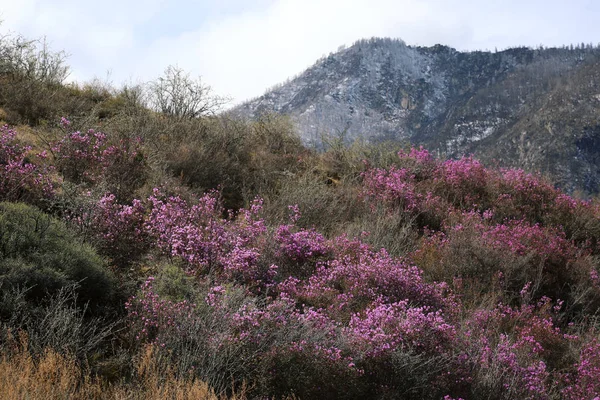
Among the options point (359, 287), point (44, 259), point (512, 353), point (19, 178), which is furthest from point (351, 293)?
point (19, 178)

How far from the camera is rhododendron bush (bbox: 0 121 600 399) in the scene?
4090 mm

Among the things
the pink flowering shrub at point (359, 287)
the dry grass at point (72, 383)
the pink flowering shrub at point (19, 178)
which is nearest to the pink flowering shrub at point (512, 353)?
the pink flowering shrub at point (359, 287)

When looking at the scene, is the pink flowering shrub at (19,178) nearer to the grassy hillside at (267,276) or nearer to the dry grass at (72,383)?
the grassy hillside at (267,276)

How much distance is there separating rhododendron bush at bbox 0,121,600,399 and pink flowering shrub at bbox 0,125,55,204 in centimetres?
2

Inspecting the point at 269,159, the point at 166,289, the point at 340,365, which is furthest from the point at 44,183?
the point at 269,159

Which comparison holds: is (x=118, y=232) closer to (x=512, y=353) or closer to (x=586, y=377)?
(x=512, y=353)

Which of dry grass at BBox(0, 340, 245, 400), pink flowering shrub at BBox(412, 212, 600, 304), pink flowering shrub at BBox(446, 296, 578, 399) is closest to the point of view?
dry grass at BBox(0, 340, 245, 400)

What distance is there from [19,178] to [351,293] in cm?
413

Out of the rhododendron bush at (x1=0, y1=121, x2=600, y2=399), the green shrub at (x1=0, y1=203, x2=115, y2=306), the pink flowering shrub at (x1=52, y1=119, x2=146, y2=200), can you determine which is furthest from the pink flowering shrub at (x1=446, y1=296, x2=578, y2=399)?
the pink flowering shrub at (x1=52, y1=119, x2=146, y2=200)

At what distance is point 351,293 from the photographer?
563 centimetres

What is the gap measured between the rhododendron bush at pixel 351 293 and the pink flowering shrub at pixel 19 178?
2cm

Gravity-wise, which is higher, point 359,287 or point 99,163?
point 99,163

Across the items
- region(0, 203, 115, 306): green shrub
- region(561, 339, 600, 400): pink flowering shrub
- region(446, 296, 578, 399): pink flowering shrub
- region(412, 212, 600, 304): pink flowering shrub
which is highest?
region(0, 203, 115, 306): green shrub

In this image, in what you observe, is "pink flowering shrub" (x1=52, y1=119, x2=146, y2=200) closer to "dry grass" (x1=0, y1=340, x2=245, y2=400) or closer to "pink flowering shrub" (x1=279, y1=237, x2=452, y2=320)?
"pink flowering shrub" (x1=279, y1=237, x2=452, y2=320)
